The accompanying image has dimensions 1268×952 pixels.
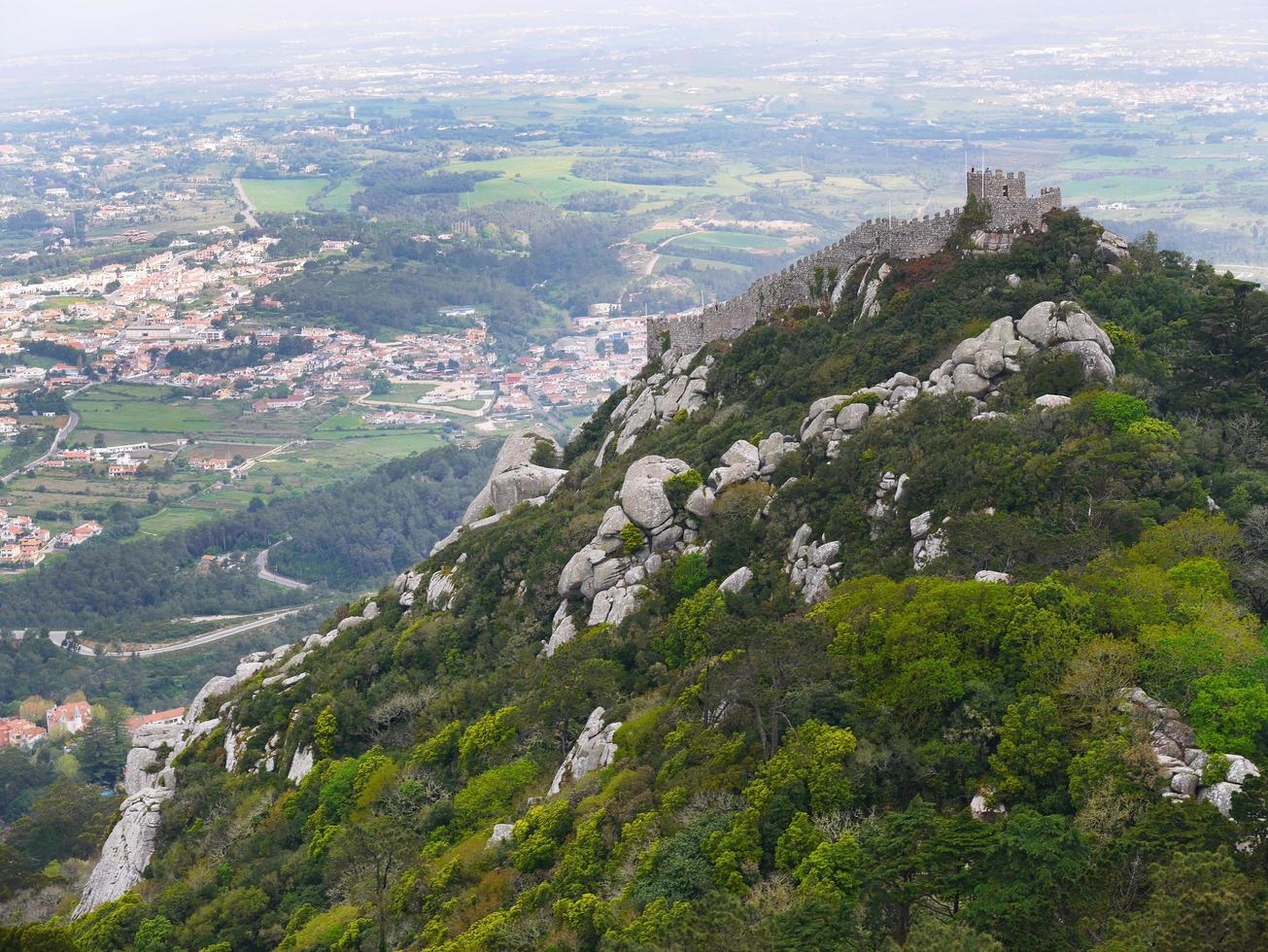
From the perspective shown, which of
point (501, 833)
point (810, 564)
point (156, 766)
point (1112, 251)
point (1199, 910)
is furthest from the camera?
point (156, 766)

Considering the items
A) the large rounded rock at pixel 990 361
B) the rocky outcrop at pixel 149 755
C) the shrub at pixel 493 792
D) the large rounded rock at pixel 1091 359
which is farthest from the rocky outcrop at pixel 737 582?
the rocky outcrop at pixel 149 755

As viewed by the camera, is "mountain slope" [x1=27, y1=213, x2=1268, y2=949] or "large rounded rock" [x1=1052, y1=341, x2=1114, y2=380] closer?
"mountain slope" [x1=27, y1=213, x2=1268, y2=949]

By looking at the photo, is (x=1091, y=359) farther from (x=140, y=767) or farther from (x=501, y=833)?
(x=140, y=767)

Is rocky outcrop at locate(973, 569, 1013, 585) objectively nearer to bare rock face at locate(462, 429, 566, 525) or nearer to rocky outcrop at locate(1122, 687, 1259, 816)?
rocky outcrop at locate(1122, 687, 1259, 816)

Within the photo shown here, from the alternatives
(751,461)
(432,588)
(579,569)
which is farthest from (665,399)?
(579,569)

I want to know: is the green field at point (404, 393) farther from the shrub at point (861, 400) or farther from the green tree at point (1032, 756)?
the green tree at point (1032, 756)

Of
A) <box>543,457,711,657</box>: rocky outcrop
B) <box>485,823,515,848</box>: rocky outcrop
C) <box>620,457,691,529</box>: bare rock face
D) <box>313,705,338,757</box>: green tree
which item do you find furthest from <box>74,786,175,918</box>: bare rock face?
<box>620,457,691,529</box>: bare rock face
